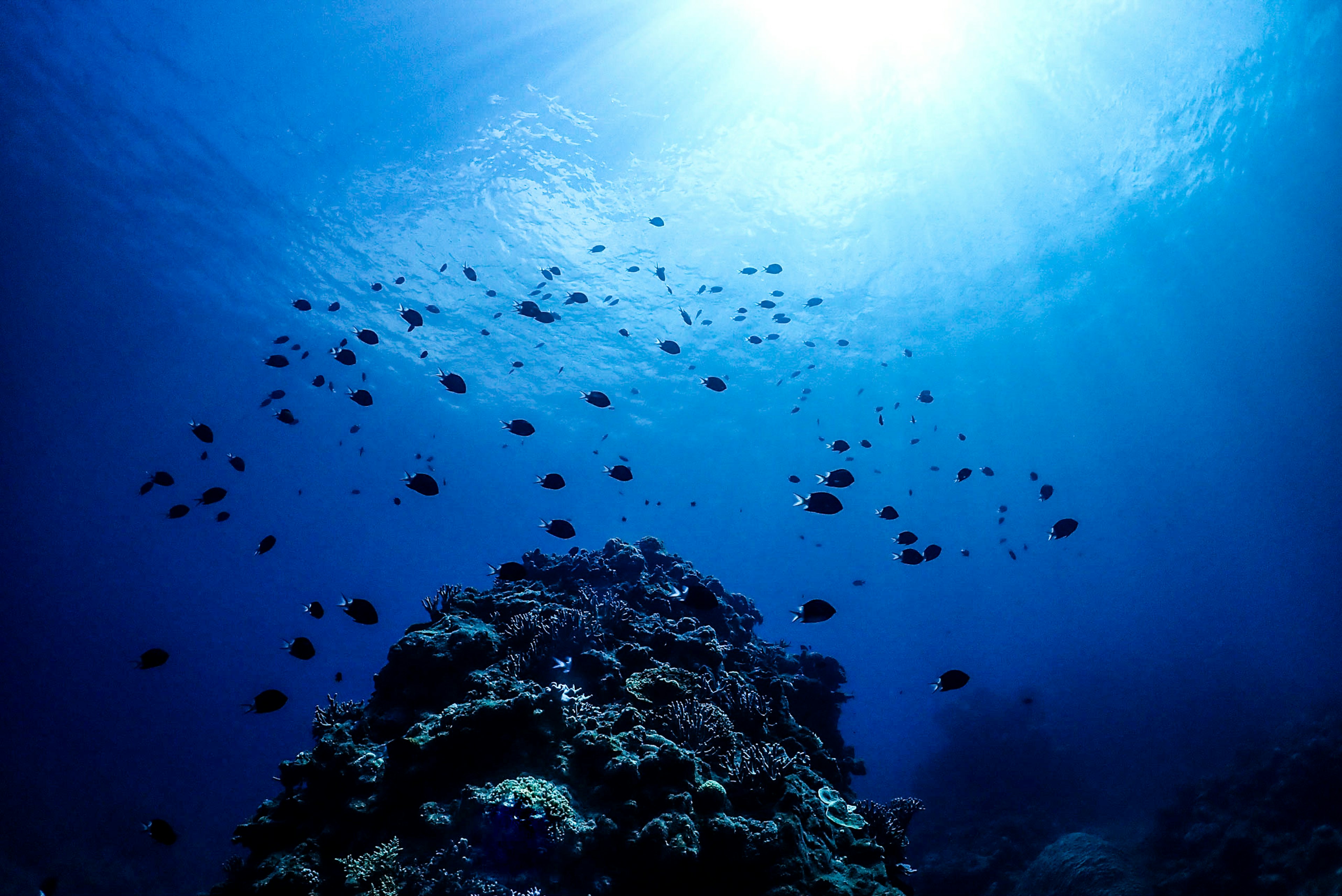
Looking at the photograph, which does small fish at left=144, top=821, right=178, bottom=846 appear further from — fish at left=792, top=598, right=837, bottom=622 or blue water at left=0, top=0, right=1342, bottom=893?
blue water at left=0, top=0, right=1342, bottom=893

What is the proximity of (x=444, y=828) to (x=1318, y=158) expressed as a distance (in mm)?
51202

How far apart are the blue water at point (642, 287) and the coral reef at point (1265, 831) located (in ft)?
22.1

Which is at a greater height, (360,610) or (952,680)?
(952,680)

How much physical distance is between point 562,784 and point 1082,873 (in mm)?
14922

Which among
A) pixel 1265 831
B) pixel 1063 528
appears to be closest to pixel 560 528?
pixel 1063 528

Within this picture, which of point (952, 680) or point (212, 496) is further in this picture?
point (212, 496)

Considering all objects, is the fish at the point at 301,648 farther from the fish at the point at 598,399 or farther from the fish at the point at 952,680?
the fish at the point at 952,680

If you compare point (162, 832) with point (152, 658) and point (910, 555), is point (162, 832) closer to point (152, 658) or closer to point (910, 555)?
point (152, 658)

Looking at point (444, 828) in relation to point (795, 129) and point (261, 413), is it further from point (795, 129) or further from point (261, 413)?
point (261, 413)

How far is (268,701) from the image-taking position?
6.27m

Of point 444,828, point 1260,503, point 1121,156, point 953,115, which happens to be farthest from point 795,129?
point 1260,503

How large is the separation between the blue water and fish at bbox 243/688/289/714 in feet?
41.5

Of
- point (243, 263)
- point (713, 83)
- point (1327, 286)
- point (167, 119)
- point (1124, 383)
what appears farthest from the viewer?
point (1124, 383)

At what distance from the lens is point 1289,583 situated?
81.8 meters
